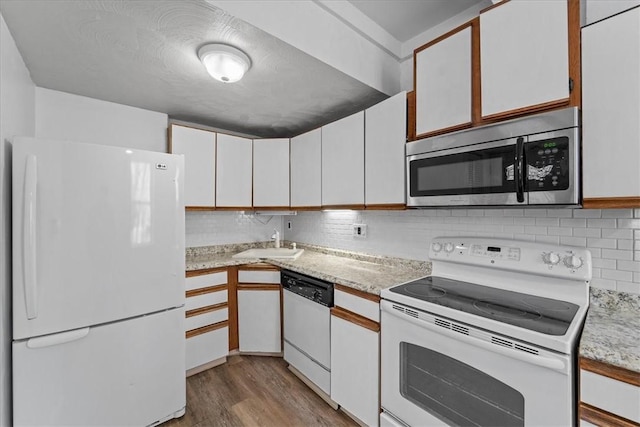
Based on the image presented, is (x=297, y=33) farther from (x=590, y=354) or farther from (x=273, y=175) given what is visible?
(x=590, y=354)

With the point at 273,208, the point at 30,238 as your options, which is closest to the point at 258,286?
the point at 273,208

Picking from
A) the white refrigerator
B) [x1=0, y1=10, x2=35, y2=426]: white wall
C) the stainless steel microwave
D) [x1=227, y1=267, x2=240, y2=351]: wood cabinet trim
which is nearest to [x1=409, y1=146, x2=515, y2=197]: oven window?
the stainless steel microwave

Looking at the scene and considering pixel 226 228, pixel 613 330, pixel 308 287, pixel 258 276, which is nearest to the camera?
pixel 613 330

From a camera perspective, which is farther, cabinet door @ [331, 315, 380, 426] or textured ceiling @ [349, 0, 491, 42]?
textured ceiling @ [349, 0, 491, 42]

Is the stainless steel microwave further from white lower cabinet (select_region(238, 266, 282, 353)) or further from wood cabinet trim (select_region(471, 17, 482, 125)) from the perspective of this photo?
white lower cabinet (select_region(238, 266, 282, 353))

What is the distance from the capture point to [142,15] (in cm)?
130

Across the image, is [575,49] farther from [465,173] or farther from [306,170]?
[306,170]

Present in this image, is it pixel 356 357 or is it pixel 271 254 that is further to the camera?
pixel 271 254

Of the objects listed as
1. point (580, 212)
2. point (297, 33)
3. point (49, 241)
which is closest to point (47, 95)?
point (49, 241)

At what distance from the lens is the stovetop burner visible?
1.12m

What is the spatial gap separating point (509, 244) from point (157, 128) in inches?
116

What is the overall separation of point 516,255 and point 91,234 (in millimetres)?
2361

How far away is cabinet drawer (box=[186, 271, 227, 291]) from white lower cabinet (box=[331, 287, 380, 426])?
3.66 feet

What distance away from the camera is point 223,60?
1.56 m
